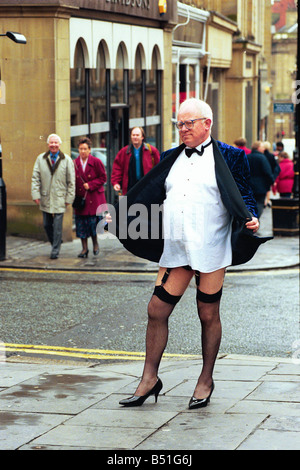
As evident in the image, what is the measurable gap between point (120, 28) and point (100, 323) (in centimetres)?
1071

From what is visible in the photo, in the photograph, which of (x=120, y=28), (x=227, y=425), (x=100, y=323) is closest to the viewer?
(x=227, y=425)

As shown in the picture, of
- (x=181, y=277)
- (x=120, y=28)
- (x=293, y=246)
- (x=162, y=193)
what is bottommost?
(x=293, y=246)

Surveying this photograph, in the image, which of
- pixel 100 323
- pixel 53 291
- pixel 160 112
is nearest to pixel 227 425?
A: pixel 100 323

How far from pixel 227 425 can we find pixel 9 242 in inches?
417

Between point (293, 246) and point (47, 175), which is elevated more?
point (47, 175)

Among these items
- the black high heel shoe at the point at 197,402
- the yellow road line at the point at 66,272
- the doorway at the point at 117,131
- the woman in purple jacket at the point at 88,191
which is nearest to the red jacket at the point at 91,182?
the woman in purple jacket at the point at 88,191

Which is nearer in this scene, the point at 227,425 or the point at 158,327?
the point at 227,425

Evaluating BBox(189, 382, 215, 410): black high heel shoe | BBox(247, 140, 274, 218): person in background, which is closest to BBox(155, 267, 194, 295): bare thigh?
BBox(189, 382, 215, 410): black high heel shoe

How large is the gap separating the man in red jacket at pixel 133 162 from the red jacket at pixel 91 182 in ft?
0.74

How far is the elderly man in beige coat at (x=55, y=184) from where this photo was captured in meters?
13.8

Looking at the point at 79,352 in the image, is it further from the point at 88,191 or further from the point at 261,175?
the point at 261,175
